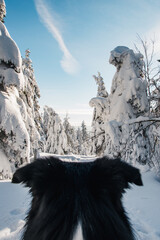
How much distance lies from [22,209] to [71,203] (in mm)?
2991

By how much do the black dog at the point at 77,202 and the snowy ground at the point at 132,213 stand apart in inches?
30.8

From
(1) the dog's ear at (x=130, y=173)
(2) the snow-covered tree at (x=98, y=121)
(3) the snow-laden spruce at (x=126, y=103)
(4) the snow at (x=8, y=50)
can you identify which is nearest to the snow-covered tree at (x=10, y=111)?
(4) the snow at (x=8, y=50)

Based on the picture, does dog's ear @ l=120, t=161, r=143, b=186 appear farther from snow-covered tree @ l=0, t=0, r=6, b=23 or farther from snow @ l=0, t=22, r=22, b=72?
snow-covered tree @ l=0, t=0, r=6, b=23

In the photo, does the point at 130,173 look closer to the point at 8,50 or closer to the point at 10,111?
the point at 10,111

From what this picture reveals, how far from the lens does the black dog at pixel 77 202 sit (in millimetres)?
861

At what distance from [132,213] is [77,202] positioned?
123 inches

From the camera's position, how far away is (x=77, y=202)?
0.96m

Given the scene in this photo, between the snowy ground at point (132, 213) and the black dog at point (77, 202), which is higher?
the black dog at point (77, 202)

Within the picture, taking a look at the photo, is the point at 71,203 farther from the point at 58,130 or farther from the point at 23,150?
the point at 58,130

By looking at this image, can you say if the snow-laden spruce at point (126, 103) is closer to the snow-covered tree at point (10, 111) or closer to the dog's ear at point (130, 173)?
the snow-covered tree at point (10, 111)

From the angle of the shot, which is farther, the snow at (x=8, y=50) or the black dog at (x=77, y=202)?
the snow at (x=8, y=50)

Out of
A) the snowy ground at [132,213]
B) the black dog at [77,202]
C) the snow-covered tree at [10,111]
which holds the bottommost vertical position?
the snowy ground at [132,213]

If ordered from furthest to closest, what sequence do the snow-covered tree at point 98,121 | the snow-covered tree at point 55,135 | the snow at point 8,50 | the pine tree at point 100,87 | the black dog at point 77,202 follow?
the snow-covered tree at point 55,135
the pine tree at point 100,87
the snow-covered tree at point 98,121
the snow at point 8,50
the black dog at point 77,202

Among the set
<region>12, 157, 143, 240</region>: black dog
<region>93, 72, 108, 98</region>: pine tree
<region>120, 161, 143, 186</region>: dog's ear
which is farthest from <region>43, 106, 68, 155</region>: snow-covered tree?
<region>12, 157, 143, 240</region>: black dog
